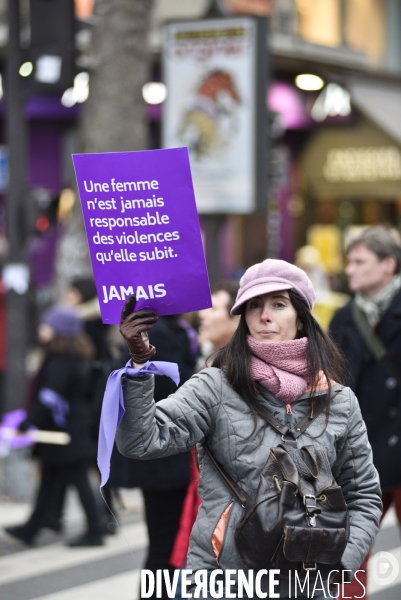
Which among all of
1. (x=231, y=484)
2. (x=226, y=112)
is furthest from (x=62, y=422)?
(x=231, y=484)

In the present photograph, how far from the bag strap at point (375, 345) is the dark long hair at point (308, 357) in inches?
74.8

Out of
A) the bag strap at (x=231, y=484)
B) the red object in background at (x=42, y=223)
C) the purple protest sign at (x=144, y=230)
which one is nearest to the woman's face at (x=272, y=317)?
the purple protest sign at (x=144, y=230)

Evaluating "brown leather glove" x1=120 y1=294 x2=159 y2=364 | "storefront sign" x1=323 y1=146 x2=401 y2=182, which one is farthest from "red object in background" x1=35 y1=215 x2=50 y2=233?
"storefront sign" x1=323 y1=146 x2=401 y2=182

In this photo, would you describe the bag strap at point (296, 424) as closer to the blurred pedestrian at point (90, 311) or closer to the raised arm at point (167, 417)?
the raised arm at point (167, 417)

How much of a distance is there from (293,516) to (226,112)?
26.2 ft

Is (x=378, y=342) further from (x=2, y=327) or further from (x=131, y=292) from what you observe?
(x=2, y=327)

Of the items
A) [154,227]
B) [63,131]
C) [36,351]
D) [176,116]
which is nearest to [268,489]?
[154,227]

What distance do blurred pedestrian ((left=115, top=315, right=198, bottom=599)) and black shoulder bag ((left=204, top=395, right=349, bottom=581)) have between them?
6.50ft

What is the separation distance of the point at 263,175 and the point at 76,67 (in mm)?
2226

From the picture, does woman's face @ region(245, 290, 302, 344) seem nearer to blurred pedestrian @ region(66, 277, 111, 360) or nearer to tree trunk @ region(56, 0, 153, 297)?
blurred pedestrian @ region(66, 277, 111, 360)

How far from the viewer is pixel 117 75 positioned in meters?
11.2

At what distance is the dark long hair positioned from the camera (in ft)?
11.4

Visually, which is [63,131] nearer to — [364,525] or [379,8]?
[379,8]

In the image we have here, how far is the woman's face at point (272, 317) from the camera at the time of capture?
3553 millimetres
